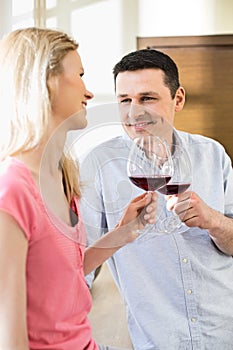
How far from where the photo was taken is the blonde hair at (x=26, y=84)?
2.85 feet

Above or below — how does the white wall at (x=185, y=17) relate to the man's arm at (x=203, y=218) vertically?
above

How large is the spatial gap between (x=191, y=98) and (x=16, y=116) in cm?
379

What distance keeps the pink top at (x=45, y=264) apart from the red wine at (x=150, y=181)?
5.8 inches

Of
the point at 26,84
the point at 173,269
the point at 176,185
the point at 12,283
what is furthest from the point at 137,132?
the point at 173,269

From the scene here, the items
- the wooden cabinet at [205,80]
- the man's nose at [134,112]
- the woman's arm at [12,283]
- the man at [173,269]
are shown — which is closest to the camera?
the woman's arm at [12,283]

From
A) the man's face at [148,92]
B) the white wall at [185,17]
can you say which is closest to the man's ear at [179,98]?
the man's face at [148,92]

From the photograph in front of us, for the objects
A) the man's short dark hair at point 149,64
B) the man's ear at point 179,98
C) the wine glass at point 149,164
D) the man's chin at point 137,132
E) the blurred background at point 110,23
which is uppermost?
the blurred background at point 110,23

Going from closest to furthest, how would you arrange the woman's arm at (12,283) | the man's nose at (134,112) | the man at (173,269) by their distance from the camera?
the woman's arm at (12,283)
the man's nose at (134,112)
the man at (173,269)

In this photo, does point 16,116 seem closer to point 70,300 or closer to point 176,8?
point 70,300

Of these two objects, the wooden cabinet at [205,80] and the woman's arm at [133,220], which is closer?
the woman's arm at [133,220]

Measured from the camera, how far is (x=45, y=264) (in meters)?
0.86

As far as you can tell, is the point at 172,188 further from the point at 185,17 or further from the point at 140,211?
the point at 185,17

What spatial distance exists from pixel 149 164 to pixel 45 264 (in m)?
0.28

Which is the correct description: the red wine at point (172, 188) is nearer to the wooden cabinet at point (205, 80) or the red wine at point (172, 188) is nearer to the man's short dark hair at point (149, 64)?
the man's short dark hair at point (149, 64)
